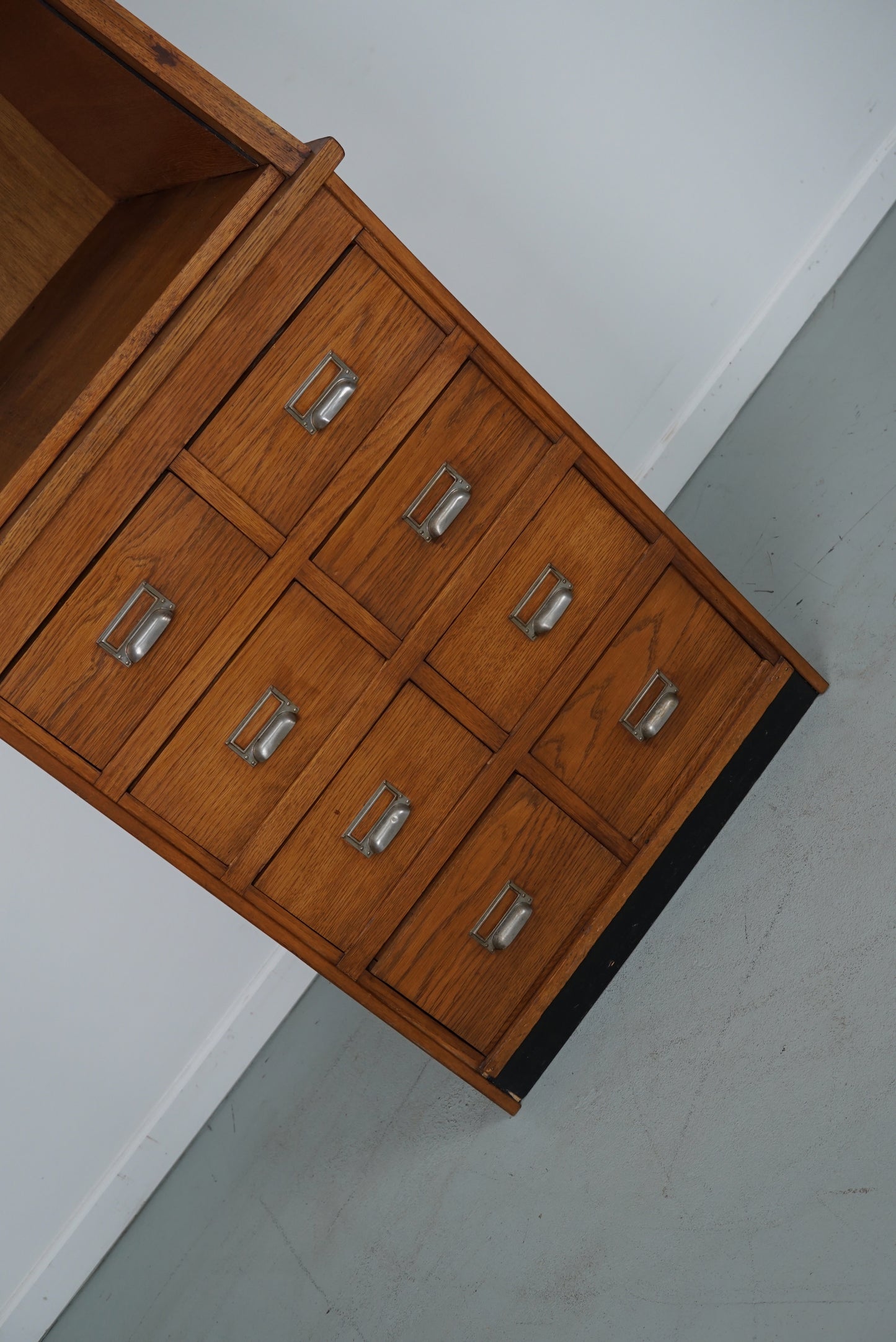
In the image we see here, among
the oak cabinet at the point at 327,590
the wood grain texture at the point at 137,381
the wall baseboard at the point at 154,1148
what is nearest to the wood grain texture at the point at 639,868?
the oak cabinet at the point at 327,590

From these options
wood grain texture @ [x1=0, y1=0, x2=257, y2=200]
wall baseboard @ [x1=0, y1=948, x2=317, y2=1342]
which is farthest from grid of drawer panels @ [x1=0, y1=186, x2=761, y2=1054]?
wall baseboard @ [x1=0, y1=948, x2=317, y2=1342]

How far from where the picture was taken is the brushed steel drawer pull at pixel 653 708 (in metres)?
1.55

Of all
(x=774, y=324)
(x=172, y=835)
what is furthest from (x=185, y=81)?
(x=774, y=324)

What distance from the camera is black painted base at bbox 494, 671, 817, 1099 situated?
1570mm

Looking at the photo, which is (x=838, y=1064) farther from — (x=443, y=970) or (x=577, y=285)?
(x=577, y=285)

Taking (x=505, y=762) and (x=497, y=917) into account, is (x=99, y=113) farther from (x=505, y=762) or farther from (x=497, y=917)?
(x=497, y=917)

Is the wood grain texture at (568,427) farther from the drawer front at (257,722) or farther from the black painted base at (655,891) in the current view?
the drawer front at (257,722)

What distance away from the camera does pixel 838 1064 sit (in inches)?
56.5

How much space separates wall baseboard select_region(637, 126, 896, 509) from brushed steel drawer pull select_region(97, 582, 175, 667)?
1257 mm

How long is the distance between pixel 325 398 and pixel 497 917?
2.46ft

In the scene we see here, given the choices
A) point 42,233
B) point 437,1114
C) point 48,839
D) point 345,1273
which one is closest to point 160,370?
point 42,233

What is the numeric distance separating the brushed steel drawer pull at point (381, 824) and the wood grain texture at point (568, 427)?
520 millimetres

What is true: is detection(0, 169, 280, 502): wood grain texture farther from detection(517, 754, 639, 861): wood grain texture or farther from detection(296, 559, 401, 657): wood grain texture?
detection(517, 754, 639, 861): wood grain texture

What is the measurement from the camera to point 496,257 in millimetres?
2010
